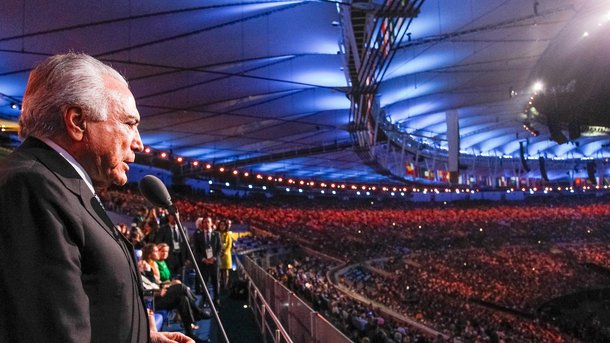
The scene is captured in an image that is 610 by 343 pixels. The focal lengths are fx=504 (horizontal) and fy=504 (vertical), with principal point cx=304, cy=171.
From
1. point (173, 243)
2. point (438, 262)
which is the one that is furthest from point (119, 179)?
point (438, 262)

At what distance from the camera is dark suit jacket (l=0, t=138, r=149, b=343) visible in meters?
1.02

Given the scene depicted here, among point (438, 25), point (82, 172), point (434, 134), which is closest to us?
point (82, 172)

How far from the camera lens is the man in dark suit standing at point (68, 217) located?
3.37ft

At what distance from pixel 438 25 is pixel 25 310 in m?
15.5

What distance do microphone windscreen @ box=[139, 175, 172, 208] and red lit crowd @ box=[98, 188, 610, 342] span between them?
21.6 feet

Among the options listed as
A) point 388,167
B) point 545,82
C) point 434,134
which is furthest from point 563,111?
point 434,134

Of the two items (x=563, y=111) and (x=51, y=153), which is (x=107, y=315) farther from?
(x=563, y=111)

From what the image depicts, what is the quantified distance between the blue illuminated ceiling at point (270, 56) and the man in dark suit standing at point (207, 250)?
5161 millimetres

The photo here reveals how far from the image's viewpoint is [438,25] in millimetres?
15117

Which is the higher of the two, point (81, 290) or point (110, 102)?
point (110, 102)

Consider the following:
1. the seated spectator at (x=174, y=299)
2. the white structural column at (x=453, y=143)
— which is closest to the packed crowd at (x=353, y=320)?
the seated spectator at (x=174, y=299)

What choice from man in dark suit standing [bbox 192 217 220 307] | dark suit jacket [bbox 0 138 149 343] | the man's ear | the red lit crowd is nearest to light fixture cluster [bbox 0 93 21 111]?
the red lit crowd

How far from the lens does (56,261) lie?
1.06m

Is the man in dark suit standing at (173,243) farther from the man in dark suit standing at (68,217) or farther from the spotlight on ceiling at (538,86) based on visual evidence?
the spotlight on ceiling at (538,86)
